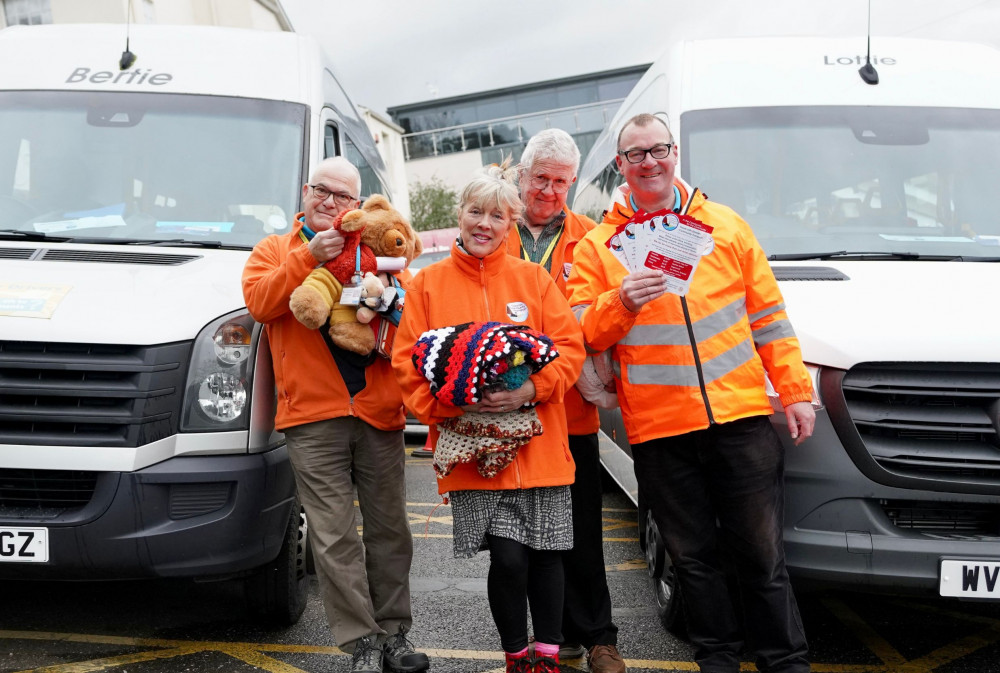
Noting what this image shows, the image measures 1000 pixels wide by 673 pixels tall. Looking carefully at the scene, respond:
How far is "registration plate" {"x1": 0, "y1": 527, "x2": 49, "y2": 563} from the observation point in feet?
11.2

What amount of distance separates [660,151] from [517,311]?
2.45 feet

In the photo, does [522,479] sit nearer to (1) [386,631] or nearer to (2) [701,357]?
(2) [701,357]

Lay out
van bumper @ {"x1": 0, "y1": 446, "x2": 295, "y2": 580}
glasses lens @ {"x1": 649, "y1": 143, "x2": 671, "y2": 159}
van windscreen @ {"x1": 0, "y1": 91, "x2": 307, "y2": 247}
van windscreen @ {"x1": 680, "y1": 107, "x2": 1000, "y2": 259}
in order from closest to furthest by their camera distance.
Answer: glasses lens @ {"x1": 649, "y1": 143, "x2": 671, "y2": 159} < van bumper @ {"x1": 0, "y1": 446, "x2": 295, "y2": 580} < van windscreen @ {"x1": 680, "y1": 107, "x2": 1000, "y2": 259} < van windscreen @ {"x1": 0, "y1": 91, "x2": 307, "y2": 247}

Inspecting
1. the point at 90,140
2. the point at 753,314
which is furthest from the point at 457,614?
the point at 90,140

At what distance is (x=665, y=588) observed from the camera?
414 centimetres

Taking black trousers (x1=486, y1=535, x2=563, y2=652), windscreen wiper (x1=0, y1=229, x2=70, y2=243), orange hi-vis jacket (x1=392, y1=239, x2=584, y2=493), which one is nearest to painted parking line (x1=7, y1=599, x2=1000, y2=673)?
black trousers (x1=486, y1=535, x2=563, y2=652)

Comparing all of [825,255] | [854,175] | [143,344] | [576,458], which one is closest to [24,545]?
[143,344]

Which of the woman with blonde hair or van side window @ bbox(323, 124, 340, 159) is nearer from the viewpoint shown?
the woman with blonde hair

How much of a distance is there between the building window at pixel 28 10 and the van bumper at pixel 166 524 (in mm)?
22327

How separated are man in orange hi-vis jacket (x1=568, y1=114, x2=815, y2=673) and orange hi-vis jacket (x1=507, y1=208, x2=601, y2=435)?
0.27 metres

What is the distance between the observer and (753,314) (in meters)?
3.23

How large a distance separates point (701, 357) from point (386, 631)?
1.71 metres

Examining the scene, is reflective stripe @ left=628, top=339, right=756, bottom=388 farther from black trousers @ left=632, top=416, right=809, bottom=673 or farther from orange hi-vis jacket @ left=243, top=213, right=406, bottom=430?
orange hi-vis jacket @ left=243, top=213, right=406, bottom=430

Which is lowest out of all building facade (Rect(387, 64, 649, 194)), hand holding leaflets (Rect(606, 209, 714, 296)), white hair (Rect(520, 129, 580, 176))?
hand holding leaflets (Rect(606, 209, 714, 296))
